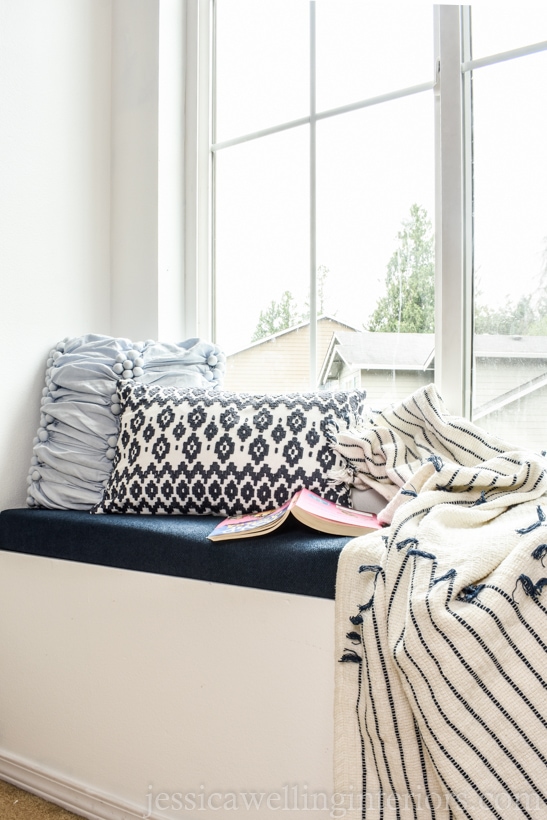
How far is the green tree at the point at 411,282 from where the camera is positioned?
5.47 ft

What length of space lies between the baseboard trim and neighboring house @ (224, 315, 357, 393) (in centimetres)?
111

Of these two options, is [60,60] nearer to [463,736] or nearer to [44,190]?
[44,190]

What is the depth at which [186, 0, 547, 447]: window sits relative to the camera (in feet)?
4.95

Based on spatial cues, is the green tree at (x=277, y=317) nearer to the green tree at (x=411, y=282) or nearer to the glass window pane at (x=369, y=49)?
the green tree at (x=411, y=282)

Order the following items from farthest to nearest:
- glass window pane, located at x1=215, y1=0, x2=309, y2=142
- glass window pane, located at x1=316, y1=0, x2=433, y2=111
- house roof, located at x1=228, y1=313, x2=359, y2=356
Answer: glass window pane, located at x1=215, y1=0, x2=309, y2=142 → house roof, located at x1=228, y1=313, x2=359, y2=356 → glass window pane, located at x1=316, y1=0, x2=433, y2=111

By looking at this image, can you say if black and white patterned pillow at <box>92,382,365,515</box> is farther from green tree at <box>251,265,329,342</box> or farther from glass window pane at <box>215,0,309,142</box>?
glass window pane at <box>215,0,309,142</box>

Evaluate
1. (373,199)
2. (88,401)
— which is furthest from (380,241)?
(88,401)

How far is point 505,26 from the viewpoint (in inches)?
59.3

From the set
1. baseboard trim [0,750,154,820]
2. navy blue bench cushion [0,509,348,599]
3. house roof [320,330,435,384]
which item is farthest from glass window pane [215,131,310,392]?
baseboard trim [0,750,154,820]

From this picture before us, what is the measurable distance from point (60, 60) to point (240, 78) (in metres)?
0.55

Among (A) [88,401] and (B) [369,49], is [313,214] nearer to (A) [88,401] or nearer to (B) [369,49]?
(B) [369,49]

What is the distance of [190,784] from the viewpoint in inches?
47.6

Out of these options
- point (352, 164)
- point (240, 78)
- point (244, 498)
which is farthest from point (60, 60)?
point (244, 498)

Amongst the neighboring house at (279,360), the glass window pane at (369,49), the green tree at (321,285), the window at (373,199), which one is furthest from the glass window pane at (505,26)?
the neighboring house at (279,360)
